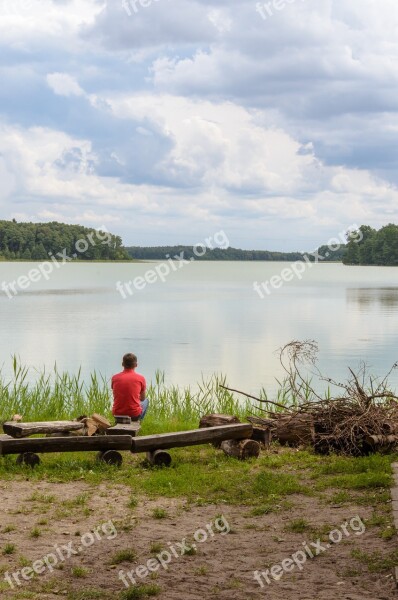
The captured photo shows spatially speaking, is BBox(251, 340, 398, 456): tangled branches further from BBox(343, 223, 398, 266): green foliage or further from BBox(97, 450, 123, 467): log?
BBox(343, 223, 398, 266): green foliage

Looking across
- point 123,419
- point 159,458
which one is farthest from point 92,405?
point 159,458

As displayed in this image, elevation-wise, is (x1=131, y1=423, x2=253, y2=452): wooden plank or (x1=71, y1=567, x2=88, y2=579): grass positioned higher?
(x1=131, y1=423, x2=253, y2=452): wooden plank

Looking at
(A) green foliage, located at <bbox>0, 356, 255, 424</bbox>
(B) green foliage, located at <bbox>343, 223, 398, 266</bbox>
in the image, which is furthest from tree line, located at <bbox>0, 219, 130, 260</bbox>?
(A) green foliage, located at <bbox>0, 356, 255, 424</bbox>

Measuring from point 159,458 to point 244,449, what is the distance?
4.03ft

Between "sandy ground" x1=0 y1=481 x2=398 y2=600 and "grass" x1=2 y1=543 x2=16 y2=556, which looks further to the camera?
"grass" x1=2 y1=543 x2=16 y2=556

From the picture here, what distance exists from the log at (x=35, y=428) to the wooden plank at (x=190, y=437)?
112 cm

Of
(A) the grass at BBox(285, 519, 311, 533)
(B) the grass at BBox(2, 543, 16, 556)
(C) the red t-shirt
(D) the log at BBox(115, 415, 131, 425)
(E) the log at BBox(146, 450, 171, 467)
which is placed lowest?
(A) the grass at BBox(285, 519, 311, 533)

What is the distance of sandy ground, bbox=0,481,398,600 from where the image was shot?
6801 millimetres

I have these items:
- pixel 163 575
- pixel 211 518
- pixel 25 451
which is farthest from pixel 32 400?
pixel 163 575

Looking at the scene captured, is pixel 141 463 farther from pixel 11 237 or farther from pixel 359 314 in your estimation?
pixel 11 237

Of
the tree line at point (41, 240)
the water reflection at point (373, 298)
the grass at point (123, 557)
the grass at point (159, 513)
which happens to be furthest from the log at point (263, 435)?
the tree line at point (41, 240)

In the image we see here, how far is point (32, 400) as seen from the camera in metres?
16.6

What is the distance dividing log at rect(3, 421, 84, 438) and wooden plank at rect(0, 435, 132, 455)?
8.2 inches

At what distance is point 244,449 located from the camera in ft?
37.6
